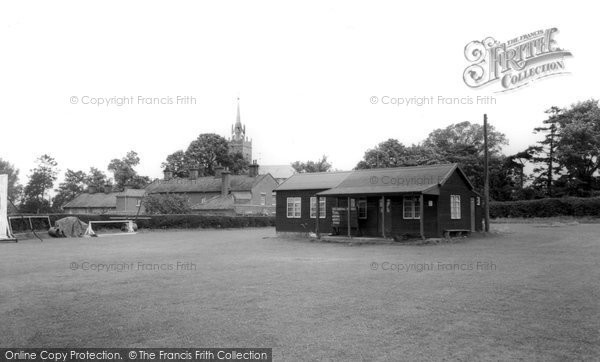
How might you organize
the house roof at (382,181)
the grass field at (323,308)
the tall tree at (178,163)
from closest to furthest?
the grass field at (323,308), the house roof at (382,181), the tall tree at (178,163)

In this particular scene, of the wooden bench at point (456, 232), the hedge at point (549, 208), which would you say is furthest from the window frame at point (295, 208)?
the hedge at point (549, 208)

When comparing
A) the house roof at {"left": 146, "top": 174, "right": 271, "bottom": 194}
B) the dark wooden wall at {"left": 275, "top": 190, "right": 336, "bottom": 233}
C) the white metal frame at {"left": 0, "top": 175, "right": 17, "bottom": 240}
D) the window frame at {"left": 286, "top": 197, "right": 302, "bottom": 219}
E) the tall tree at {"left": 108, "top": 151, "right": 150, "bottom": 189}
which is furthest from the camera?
the tall tree at {"left": 108, "top": 151, "right": 150, "bottom": 189}

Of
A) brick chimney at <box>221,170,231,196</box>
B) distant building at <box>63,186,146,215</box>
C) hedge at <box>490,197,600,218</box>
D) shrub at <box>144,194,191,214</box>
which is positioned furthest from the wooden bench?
distant building at <box>63,186,146,215</box>

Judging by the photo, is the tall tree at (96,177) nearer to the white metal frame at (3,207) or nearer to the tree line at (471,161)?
the tree line at (471,161)

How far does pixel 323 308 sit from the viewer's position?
835 cm

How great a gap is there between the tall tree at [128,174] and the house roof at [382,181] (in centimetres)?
5598

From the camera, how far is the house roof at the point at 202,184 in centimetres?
6053

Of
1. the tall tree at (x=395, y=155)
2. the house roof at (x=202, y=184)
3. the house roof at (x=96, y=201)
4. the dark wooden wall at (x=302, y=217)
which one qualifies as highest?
the tall tree at (x=395, y=155)

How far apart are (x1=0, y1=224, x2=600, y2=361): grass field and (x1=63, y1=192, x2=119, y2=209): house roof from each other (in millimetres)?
58972

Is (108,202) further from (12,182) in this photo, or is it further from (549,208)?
(549,208)

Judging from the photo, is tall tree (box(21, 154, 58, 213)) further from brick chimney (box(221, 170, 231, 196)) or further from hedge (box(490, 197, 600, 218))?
hedge (box(490, 197, 600, 218))

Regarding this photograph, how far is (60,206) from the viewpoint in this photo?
80.6 meters

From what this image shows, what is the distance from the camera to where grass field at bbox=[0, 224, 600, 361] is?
20.7 feet

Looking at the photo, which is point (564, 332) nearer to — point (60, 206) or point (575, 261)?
point (575, 261)
